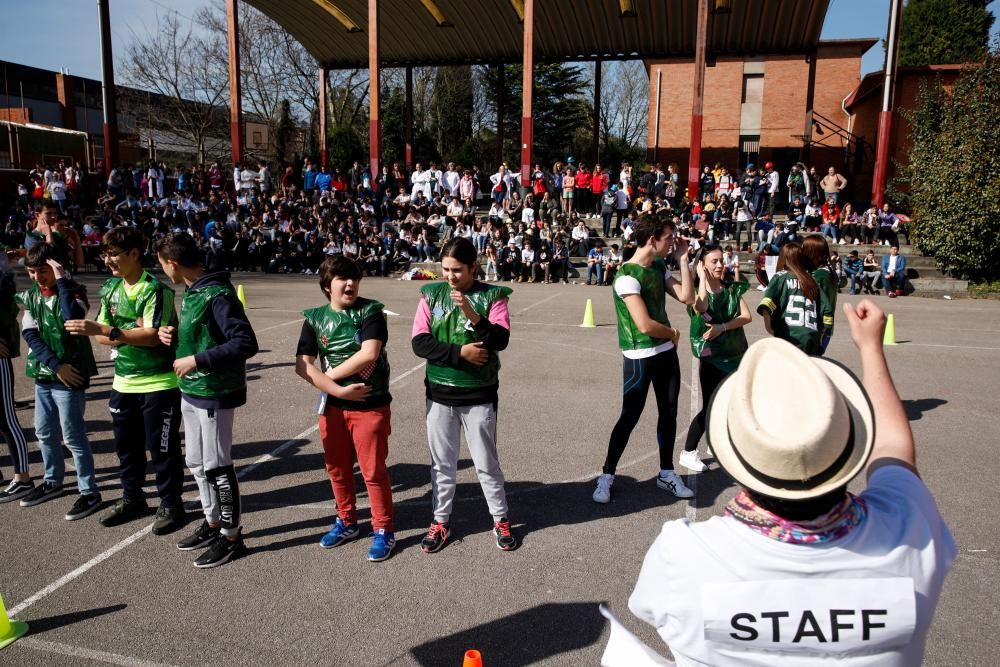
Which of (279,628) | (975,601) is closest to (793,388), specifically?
(279,628)

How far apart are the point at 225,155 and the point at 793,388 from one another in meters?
54.8

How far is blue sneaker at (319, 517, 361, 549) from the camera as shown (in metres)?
4.39

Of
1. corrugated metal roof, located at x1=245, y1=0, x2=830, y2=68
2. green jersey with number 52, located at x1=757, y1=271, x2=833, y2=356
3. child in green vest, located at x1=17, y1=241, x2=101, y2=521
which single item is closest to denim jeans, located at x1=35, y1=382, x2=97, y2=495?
child in green vest, located at x1=17, y1=241, x2=101, y2=521

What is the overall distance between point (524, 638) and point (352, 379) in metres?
1.80

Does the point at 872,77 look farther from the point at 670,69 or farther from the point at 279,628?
the point at 279,628

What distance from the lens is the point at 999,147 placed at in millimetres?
18000

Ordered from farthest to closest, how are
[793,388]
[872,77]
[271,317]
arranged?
[872,77] → [271,317] → [793,388]

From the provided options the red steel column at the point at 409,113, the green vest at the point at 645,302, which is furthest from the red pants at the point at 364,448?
the red steel column at the point at 409,113

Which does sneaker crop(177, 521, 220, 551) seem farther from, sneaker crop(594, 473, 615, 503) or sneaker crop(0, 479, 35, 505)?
sneaker crop(594, 473, 615, 503)

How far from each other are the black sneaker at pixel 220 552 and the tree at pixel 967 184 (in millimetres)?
20180

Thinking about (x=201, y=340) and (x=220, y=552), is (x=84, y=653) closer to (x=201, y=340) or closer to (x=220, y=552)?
(x=220, y=552)

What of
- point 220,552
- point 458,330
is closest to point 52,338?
point 220,552

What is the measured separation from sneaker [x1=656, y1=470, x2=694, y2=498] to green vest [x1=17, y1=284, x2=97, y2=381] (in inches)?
172

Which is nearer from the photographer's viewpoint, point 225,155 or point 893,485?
point 893,485
